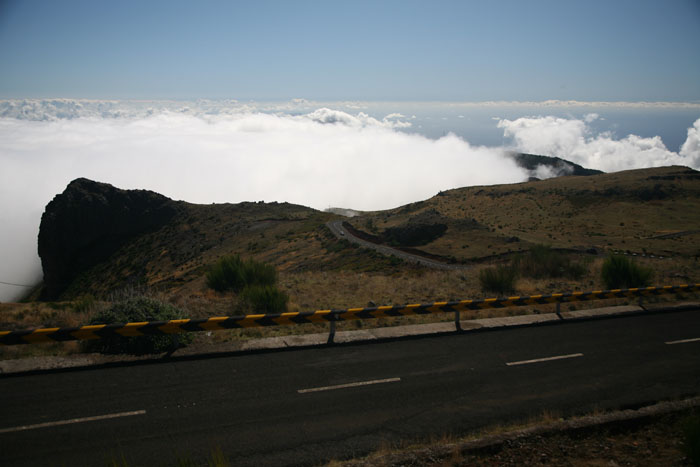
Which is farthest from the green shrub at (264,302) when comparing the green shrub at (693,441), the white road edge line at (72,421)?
the green shrub at (693,441)

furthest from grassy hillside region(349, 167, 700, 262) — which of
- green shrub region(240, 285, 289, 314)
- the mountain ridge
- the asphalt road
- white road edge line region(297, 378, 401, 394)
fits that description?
white road edge line region(297, 378, 401, 394)

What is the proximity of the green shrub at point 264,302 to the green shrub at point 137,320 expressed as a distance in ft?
8.14

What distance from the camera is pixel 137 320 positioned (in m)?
9.90

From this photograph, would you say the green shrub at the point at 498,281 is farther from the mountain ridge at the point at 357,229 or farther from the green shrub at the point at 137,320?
the green shrub at the point at 137,320

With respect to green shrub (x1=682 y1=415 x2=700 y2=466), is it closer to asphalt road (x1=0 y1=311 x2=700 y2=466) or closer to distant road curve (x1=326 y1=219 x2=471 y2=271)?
asphalt road (x1=0 y1=311 x2=700 y2=466)

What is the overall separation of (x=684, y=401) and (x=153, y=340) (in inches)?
422

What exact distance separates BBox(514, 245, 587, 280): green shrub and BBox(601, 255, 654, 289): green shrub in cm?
216

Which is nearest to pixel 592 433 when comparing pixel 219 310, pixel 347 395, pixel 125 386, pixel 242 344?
pixel 347 395

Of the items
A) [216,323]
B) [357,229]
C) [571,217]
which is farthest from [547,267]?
[571,217]

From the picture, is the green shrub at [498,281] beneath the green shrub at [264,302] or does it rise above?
beneath

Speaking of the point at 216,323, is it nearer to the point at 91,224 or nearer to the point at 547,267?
the point at 547,267

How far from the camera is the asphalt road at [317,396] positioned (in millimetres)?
5992

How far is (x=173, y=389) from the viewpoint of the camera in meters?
7.48

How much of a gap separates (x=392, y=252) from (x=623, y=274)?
2115 centimetres
